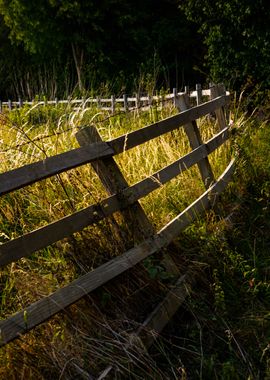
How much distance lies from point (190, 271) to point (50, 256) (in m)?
1.16

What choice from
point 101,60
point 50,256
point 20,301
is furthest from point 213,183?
point 101,60

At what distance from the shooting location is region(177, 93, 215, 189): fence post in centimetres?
551

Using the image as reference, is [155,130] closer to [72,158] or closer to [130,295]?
[72,158]

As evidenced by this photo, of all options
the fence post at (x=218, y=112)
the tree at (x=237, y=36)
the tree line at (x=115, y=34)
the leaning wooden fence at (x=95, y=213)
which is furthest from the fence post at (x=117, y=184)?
the tree line at (x=115, y=34)

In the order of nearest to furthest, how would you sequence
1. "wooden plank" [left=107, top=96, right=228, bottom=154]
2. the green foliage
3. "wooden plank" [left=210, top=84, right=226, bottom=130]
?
1. "wooden plank" [left=107, top=96, right=228, bottom=154]
2. "wooden plank" [left=210, top=84, right=226, bottom=130]
3. the green foliage

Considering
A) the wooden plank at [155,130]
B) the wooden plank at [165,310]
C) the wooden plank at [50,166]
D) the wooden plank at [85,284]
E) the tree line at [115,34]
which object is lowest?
the wooden plank at [165,310]

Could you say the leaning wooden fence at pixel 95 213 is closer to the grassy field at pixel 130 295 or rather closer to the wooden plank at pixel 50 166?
the wooden plank at pixel 50 166

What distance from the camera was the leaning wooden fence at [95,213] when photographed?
2943 mm

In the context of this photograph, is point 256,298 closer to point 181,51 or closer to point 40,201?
point 40,201

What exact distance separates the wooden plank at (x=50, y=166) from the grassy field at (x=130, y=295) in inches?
8.6

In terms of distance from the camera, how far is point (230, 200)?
242 inches

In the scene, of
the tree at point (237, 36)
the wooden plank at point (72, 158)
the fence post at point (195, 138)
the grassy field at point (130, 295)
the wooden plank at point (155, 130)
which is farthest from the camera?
the tree at point (237, 36)

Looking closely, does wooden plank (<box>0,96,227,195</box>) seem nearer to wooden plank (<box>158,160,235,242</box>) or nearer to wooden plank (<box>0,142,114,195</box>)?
wooden plank (<box>0,142,114,195</box>)

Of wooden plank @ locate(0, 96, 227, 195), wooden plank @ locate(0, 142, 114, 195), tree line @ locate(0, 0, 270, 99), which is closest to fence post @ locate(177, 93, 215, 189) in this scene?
wooden plank @ locate(0, 96, 227, 195)
